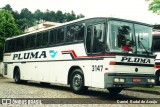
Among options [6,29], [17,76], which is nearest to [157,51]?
[17,76]

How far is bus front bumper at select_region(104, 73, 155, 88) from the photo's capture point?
11273 millimetres

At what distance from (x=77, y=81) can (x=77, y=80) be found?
0.04 metres

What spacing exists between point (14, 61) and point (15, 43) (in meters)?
1.29

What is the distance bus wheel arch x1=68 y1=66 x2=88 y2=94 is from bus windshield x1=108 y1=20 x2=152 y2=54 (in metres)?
2.36

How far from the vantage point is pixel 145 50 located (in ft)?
40.3

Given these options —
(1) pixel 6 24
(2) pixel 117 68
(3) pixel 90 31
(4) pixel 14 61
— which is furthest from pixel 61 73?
(1) pixel 6 24

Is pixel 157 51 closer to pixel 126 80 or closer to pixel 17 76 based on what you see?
pixel 126 80

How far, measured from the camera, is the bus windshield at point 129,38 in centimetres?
1152

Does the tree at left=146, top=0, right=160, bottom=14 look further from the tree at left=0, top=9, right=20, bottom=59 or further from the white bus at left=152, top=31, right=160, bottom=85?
the tree at left=0, top=9, right=20, bottom=59

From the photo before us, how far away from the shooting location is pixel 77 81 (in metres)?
13.3

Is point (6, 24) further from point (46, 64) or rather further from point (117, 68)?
point (117, 68)

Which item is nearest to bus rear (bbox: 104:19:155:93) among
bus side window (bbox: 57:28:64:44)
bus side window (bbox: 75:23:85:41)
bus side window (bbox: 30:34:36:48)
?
bus side window (bbox: 75:23:85:41)

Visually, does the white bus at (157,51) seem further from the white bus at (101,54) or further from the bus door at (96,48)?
the bus door at (96,48)

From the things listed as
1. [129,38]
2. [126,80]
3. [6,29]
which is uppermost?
[6,29]
